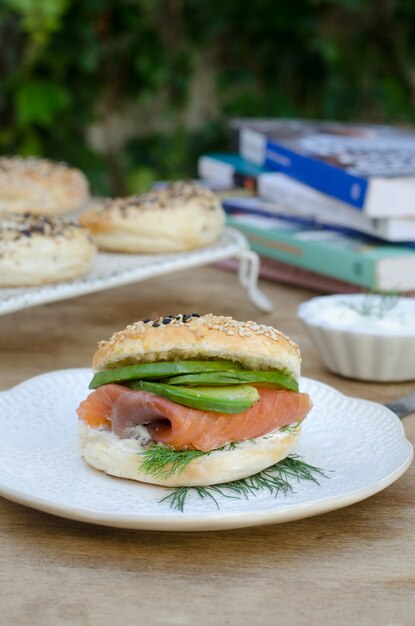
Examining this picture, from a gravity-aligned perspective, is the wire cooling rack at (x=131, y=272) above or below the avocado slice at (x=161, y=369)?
below

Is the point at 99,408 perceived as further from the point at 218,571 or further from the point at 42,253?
the point at 42,253

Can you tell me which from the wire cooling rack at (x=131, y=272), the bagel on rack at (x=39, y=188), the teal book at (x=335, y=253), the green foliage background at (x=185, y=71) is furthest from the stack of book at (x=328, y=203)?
the green foliage background at (x=185, y=71)

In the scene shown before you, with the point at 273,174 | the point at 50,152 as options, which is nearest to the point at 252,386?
the point at 273,174

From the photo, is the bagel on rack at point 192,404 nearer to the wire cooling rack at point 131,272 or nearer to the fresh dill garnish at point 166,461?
the fresh dill garnish at point 166,461

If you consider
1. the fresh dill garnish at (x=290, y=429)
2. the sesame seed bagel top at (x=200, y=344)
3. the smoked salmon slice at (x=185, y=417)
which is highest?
the sesame seed bagel top at (x=200, y=344)

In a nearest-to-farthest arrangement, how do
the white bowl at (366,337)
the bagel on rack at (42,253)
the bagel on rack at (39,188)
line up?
the white bowl at (366,337) < the bagel on rack at (42,253) < the bagel on rack at (39,188)

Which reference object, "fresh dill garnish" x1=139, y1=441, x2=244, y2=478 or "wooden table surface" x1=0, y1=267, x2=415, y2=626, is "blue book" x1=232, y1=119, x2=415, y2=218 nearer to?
"wooden table surface" x1=0, y1=267, x2=415, y2=626

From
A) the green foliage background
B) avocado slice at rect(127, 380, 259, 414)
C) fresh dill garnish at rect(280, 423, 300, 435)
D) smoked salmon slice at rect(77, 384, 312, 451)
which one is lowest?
the green foliage background

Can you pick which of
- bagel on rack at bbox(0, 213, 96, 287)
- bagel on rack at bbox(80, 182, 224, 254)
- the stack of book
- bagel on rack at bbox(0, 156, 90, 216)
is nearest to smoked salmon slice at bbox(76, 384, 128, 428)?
bagel on rack at bbox(0, 213, 96, 287)
